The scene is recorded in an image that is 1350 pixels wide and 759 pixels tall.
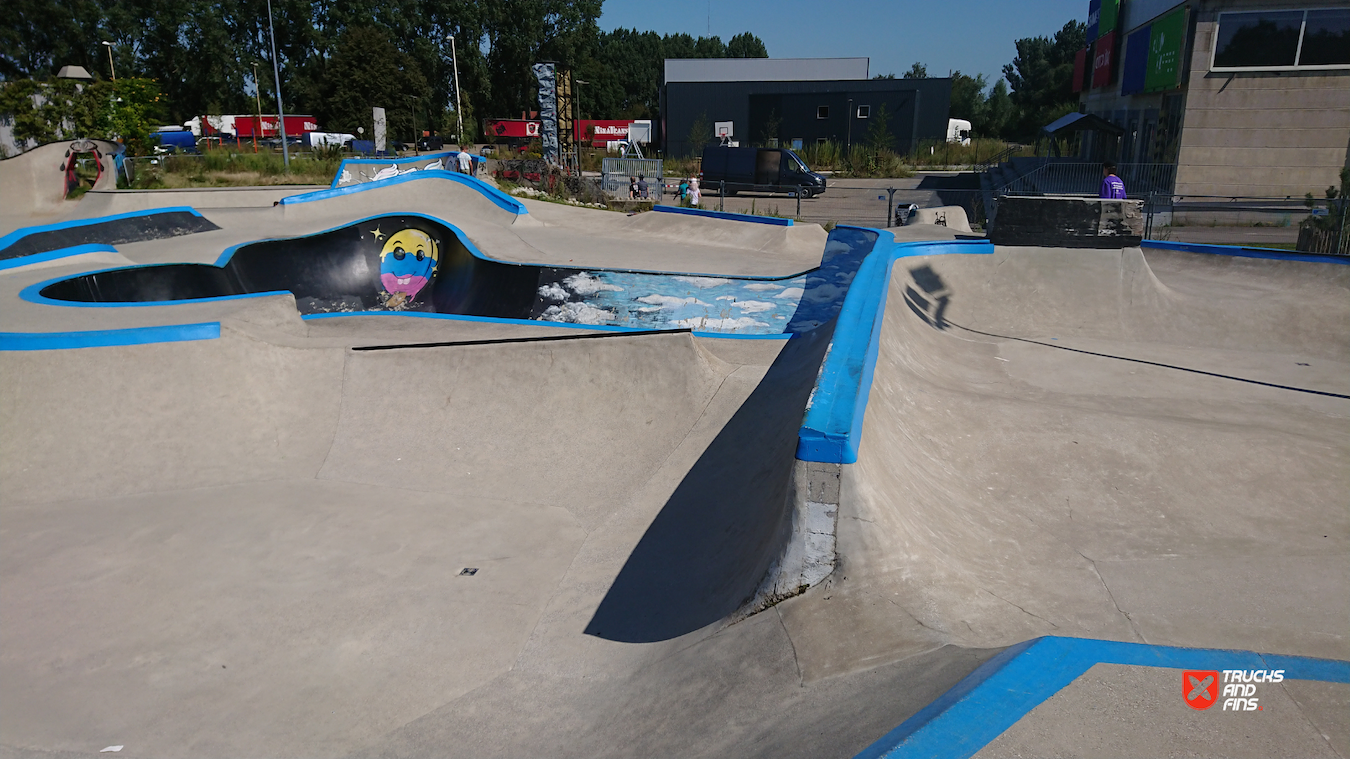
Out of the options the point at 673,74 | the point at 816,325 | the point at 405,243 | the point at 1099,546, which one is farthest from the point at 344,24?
the point at 1099,546

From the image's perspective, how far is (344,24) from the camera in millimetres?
72812

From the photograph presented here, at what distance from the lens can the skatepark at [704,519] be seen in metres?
3.17

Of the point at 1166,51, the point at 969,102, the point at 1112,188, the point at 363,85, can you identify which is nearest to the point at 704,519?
the point at 1112,188

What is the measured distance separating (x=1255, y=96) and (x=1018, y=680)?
23913 millimetres

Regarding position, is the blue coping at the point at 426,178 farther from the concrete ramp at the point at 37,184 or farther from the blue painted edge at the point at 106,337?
the blue painted edge at the point at 106,337

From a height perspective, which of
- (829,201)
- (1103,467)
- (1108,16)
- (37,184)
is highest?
(1108,16)

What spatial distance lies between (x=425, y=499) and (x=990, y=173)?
31.9m

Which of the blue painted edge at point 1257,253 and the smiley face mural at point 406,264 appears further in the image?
the smiley face mural at point 406,264

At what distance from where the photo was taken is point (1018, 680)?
2.42 meters

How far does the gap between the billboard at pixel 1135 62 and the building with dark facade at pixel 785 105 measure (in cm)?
2078

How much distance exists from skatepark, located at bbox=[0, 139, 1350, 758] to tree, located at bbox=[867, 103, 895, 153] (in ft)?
106

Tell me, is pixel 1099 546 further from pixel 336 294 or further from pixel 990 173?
pixel 990 173

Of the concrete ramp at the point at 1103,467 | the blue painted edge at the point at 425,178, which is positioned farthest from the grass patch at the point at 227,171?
the concrete ramp at the point at 1103,467

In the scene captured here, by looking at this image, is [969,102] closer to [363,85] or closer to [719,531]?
[363,85]
